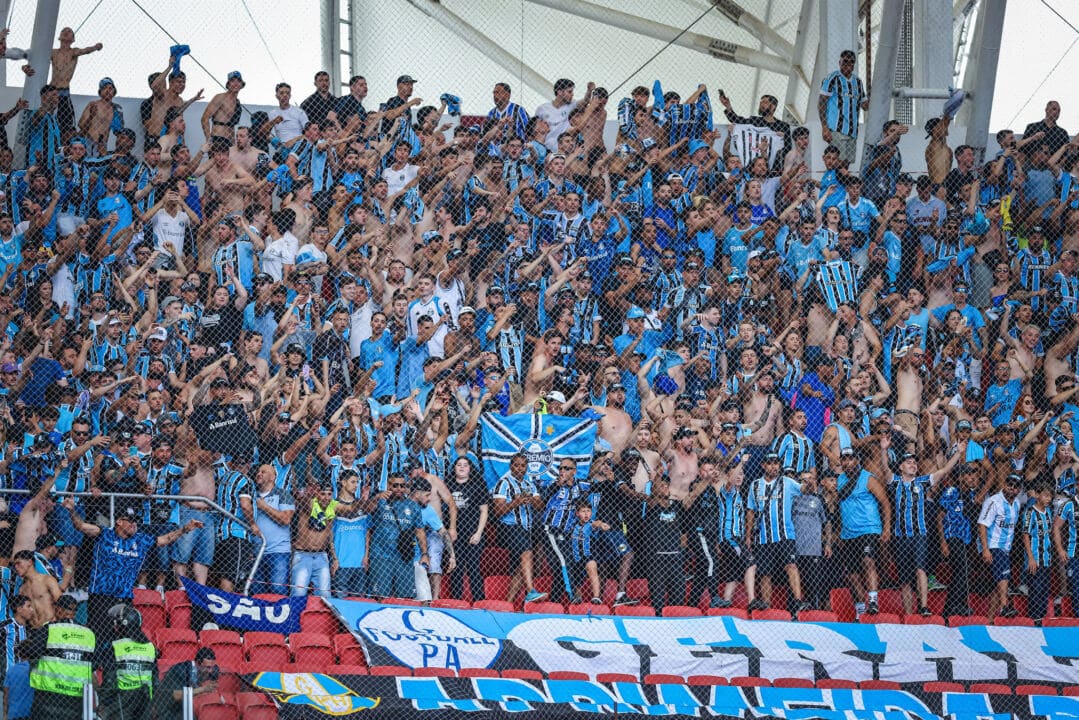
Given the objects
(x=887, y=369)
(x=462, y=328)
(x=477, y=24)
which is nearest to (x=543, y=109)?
(x=477, y=24)

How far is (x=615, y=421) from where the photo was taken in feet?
45.3

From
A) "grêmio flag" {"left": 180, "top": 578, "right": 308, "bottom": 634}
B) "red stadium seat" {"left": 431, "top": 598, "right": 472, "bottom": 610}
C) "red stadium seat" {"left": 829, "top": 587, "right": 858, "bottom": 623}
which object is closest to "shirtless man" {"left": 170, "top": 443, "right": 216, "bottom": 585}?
"grêmio flag" {"left": 180, "top": 578, "right": 308, "bottom": 634}

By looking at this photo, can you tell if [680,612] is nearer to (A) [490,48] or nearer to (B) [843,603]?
(B) [843,603]

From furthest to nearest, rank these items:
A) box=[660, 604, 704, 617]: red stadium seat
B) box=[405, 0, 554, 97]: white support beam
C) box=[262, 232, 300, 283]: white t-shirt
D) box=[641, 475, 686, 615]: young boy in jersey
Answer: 1. box=[405, 0, 554, 97]: white support beam
2. box=[262, 232, 300, 283]: white t-shirt
3. box=[641, 475, 686, 615]: young boy in jersey
4. box=[660, 604, 704, 617]: red stadium seat

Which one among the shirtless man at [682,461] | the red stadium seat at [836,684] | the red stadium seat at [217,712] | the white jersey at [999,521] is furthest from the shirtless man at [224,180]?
the white jersey at [999,521]

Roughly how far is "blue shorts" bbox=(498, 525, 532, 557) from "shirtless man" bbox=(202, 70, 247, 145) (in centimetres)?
554

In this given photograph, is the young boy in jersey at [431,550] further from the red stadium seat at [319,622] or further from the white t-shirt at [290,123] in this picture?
the white t-shirt at [290,123]

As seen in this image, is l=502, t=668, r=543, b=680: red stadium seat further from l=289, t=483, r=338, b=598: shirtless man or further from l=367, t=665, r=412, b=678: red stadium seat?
l=289, t=483, r=338, b=598: shirtless man

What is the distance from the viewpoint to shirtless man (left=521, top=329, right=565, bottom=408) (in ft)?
46.5

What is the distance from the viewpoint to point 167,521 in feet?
41.3

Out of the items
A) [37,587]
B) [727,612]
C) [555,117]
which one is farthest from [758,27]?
[37,587]

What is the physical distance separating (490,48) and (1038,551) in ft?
25.4

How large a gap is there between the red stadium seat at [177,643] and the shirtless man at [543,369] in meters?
3.41

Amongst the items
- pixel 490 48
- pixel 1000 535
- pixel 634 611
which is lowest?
pixel 634 611
